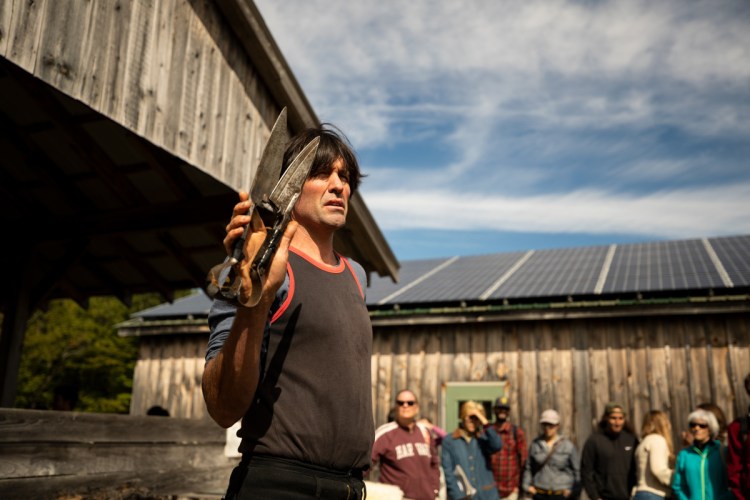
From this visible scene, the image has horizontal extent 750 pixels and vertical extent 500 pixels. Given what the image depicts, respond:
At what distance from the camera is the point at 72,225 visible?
7.59m

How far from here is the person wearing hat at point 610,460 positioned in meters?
7.81

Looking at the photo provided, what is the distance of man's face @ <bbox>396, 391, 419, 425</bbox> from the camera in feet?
22.4

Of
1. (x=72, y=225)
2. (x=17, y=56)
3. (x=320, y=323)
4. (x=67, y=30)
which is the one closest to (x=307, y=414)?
(x=320, y=323)

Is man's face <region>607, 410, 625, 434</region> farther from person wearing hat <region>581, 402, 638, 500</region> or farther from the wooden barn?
the wooden barn

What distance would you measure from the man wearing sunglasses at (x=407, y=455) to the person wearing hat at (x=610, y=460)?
7.60 feet

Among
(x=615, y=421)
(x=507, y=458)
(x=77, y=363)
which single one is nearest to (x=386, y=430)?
(x=507, y=458)

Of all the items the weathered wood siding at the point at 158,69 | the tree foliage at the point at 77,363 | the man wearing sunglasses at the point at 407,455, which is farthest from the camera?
the tree foliage at the point at 77,363

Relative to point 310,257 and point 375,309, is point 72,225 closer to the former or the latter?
point 375,309

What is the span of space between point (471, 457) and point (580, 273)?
5.34 m

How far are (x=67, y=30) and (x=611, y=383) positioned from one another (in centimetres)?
859

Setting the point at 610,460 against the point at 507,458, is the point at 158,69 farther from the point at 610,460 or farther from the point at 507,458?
the point at 610,460

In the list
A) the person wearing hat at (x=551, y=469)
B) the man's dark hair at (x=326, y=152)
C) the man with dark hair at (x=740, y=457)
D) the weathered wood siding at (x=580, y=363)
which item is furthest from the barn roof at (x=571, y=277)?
the man's dark hair at (x=326, y=152)

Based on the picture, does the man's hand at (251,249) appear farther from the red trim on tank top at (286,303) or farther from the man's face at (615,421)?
the man's face at (615,421)

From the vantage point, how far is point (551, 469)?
822 centimetres
